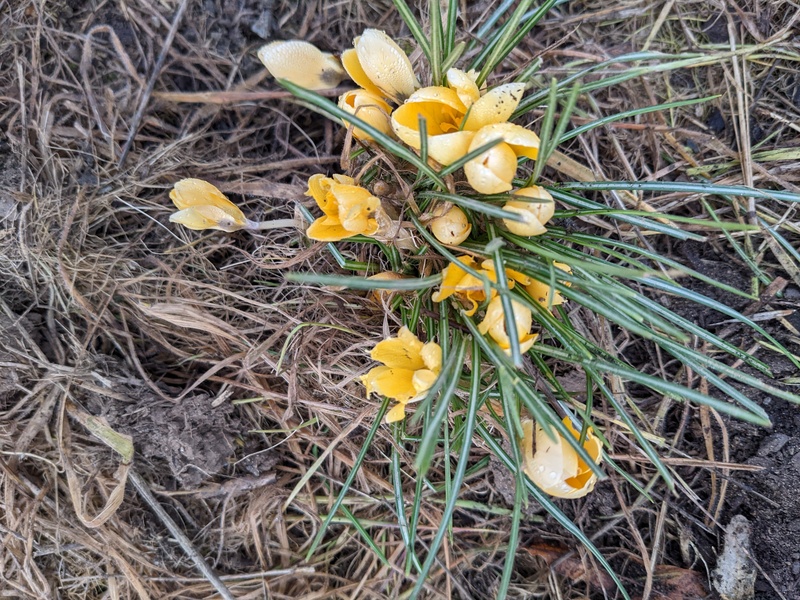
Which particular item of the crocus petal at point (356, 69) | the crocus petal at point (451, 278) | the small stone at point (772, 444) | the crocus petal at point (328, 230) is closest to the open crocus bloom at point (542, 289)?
the crocus petal at point (451, 278)

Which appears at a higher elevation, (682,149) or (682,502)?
(682,149)

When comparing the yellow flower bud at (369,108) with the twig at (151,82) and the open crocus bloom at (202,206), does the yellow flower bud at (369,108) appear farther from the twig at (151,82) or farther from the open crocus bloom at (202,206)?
the twig at (151,82)

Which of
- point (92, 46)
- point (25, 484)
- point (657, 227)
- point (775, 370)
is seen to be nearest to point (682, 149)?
point (657, 227)

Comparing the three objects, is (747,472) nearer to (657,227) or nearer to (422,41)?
(657,227)

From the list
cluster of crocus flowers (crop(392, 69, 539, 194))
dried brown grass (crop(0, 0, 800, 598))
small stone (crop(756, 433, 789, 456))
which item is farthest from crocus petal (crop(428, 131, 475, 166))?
small stone (crop(756, 433, 789, 456))

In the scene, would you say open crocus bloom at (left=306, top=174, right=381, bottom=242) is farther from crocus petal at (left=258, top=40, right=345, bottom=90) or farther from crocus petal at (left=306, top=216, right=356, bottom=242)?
crocus petal at (left=258, top=40, right=345, bottom=90)

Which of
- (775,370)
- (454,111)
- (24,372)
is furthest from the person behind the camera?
(24,372)
